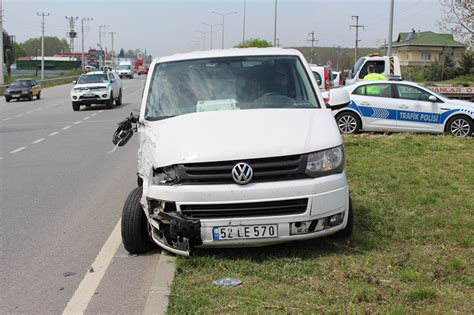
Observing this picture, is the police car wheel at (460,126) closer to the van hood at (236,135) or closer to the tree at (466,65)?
the van hood at (236,135)

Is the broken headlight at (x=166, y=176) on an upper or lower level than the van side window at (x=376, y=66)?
lower

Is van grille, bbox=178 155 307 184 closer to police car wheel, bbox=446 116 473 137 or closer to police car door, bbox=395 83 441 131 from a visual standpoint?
police car door, bbox=395 83 441 131

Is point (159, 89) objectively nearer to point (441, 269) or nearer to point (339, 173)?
point (339, 173)

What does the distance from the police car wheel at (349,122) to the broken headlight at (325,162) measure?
1123 centimetres

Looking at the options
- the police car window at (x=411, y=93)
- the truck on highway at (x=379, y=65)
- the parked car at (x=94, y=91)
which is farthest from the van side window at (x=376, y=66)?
the parked car at (x=94, y=91)

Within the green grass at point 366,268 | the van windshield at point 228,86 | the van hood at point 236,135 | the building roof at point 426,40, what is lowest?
the green grass at point 366,268

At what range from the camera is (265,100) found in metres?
6.10

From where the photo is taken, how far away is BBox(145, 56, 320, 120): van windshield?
6070mm

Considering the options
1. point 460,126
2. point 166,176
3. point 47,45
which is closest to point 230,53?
point 166,176

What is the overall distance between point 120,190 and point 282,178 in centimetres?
484

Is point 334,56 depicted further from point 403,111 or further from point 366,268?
point 366,268

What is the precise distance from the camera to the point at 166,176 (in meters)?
5.17

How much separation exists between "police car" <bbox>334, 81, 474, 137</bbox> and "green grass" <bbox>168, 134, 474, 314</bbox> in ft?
27.7

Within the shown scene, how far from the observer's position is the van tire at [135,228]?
569cm
